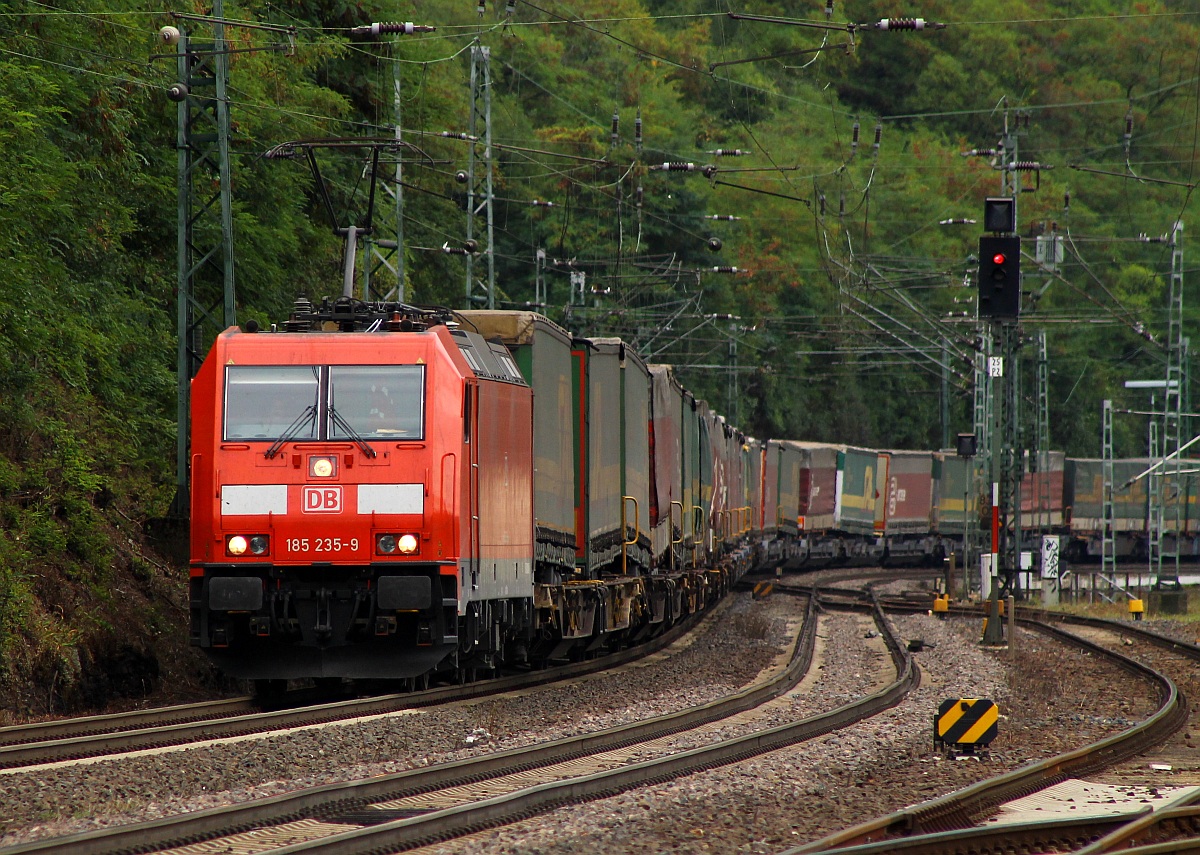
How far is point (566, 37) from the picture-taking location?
54156 millimetres

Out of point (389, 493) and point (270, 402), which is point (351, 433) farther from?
point (270, 402)

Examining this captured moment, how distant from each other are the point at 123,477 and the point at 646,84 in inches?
1246

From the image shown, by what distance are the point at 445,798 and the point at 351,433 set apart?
470 cm

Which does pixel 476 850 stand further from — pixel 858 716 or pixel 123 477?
pixel 123 477

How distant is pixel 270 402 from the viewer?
13555 mm

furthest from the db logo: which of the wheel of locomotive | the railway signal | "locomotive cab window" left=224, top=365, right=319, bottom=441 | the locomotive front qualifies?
the railway signal

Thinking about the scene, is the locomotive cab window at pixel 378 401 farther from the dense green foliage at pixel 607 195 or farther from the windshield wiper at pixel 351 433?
the dense green foliage at pixel 607 195

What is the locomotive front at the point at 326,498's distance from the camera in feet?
43.5

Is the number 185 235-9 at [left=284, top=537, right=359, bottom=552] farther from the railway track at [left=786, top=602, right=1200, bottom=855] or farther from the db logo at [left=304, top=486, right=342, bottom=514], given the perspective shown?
the railway track at [left=786, top=602, right=1200, bottom=855]

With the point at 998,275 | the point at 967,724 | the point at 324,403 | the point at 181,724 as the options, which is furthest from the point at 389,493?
the point at 998,275

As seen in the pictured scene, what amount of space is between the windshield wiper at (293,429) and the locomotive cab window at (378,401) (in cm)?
15

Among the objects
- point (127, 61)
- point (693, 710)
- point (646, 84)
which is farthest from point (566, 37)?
point (693, 710)

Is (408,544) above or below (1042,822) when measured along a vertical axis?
above

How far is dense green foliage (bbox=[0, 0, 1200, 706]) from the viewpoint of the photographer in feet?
55.4
